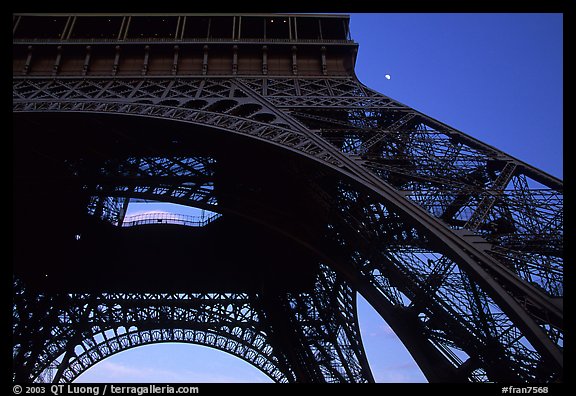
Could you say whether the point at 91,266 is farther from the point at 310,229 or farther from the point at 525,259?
the point at 525,259

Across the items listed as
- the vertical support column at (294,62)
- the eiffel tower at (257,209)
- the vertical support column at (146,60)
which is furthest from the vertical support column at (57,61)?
the vertical support column at (294,62)

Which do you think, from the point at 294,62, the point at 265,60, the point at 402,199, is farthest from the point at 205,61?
the point at 402,199

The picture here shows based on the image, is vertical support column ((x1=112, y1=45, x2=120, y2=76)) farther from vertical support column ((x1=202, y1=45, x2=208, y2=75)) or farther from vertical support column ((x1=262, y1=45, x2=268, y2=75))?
vertical support column ((x1=262, y1=45, x2=268, y2=75))

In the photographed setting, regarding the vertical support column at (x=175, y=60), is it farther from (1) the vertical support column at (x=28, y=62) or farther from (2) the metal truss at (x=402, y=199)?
(1) the vertical support column at (x=28, y=62)

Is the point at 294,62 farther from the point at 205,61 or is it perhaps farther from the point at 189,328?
the point at 189,328

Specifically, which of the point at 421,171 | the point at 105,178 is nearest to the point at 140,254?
the point at 105,178

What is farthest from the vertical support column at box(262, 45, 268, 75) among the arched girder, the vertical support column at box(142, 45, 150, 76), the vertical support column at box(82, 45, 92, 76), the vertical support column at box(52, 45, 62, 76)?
the arched girder
